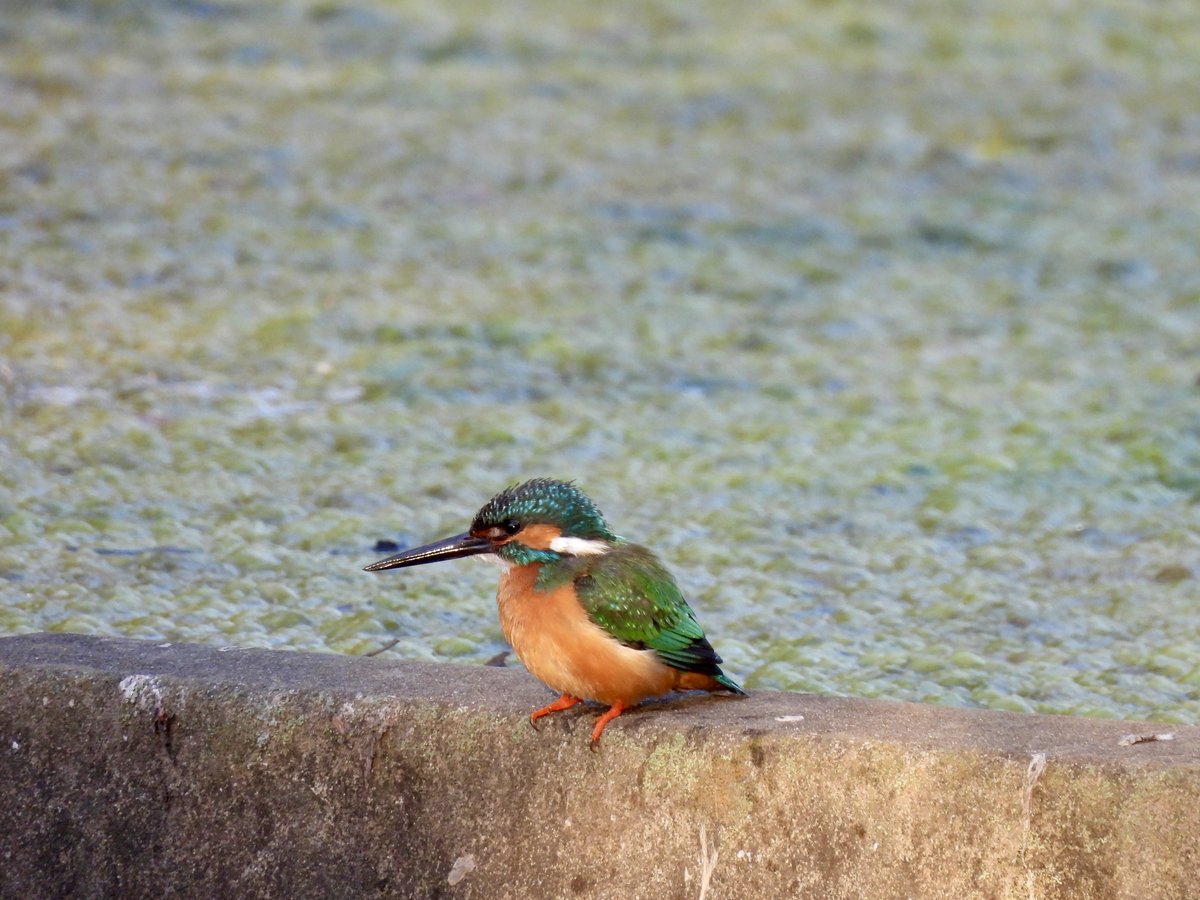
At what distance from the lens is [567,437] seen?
11.7 ft

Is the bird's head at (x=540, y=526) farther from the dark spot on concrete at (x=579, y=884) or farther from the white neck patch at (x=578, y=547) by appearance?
the dark spot on concrete at (x=579, y=884)

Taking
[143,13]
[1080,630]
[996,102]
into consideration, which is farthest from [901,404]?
[143,13]

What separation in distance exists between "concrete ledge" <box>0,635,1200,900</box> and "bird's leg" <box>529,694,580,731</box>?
1 centimetres

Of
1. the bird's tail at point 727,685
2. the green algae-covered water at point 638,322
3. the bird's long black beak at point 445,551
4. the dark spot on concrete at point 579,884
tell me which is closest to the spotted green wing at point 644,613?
the bird's tail at point 727,685

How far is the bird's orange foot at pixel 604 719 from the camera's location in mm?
1847

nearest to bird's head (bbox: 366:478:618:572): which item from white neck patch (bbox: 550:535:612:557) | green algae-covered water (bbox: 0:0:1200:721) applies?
white neck patch (bbox: 550:535:612:557)

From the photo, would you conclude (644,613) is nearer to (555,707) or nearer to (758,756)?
(555,707)

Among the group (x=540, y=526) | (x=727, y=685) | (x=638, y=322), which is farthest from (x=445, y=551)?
(x=638, y=322)

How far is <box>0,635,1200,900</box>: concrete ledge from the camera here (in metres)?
1.70

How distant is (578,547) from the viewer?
2.04 m

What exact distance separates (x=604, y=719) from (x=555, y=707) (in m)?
0.07

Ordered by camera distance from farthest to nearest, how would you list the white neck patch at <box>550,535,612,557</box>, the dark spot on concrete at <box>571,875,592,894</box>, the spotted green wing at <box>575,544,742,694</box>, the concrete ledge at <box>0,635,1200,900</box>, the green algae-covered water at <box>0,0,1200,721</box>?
the green algae-covered water at <box>0,0,1200,721</box>
the white neck patch at <box>550,535,612,557</box>
the spotted green wing at <box>575,544,742,694</box>
the dark spot on concrete at <box>571,875,592,894</box>
the concrete ledge at <box>0,635,1200,900</box>

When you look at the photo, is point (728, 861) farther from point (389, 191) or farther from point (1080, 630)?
point (389, 191)

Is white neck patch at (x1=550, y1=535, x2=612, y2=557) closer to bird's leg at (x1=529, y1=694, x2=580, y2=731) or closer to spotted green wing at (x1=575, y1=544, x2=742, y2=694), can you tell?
spotted green wing at (x1=575, y1=544, x2=742, y2=694)
